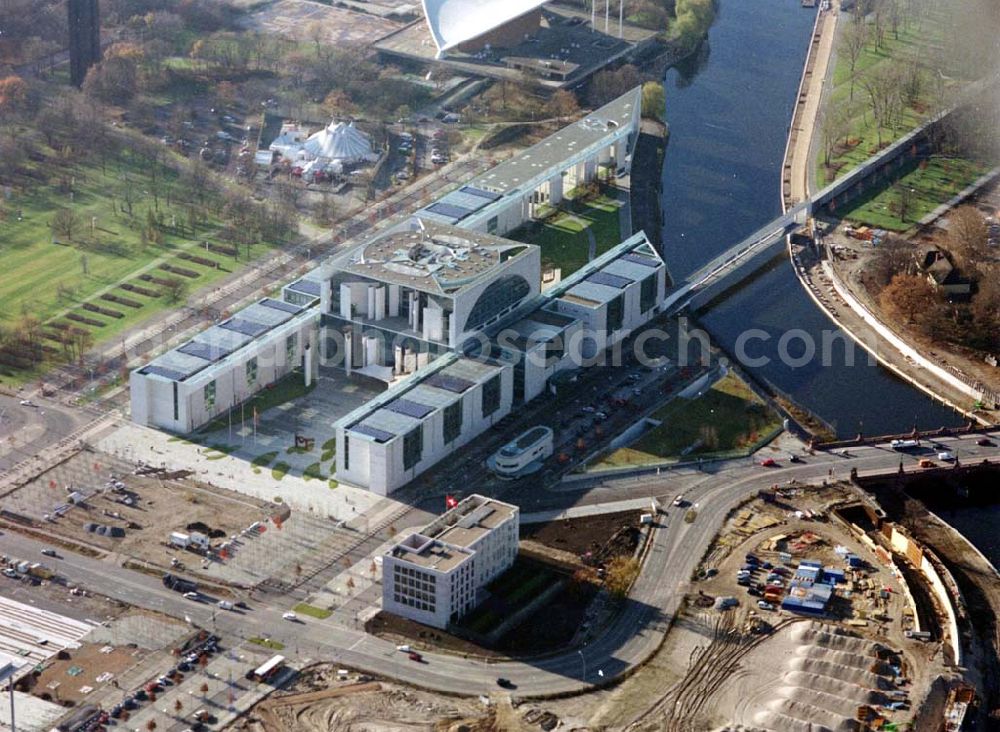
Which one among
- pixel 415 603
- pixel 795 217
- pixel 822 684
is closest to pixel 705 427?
pixel 415 603

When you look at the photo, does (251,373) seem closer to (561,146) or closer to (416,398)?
(416,398)

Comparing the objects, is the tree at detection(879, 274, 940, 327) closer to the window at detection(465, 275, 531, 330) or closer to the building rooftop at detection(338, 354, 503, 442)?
the window at detection(465, 275, 531, 330)

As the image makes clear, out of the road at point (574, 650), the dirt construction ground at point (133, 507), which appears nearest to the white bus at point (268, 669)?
the road at point (574, 650)

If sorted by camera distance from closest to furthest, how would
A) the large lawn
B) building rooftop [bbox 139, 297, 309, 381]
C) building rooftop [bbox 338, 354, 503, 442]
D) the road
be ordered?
the road → building rooftop [bbox 338, 354, 503, 442] → building rooftop [bbox 139, 297, 309, 381] → the large lawn

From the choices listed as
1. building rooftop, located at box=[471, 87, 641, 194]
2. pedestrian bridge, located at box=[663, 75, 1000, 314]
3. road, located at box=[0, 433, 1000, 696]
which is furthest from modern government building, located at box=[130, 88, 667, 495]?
building rooftop, located at box=[471, 87, 641, 194]

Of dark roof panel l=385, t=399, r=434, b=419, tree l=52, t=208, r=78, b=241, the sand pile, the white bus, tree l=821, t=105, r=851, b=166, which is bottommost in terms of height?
tree l=821, t=105, r=851, b=166
